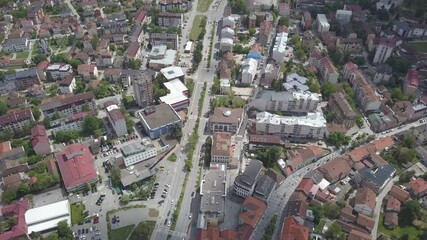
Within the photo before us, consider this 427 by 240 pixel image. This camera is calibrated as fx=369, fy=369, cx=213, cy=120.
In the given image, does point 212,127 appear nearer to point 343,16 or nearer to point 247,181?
point 247,181

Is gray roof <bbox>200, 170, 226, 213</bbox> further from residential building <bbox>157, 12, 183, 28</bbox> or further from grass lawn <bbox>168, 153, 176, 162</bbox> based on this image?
residential building <bbox>157, 12, 183, 28</bbox>

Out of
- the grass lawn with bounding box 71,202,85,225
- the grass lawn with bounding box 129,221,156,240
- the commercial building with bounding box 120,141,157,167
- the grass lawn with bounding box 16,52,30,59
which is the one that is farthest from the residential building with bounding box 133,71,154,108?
the grass lawn with bounding box 16,52,30,59

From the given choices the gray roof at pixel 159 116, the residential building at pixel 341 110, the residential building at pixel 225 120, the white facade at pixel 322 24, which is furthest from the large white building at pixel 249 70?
the white facade at pixel 322 24

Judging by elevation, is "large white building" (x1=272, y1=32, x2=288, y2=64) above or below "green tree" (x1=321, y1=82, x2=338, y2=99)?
above

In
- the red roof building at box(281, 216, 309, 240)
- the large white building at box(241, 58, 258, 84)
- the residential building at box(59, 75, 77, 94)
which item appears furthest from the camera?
the large white building at box(241, 58, 258, 84)

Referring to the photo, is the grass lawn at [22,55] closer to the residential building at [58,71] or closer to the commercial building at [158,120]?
the residential building at [58,71]

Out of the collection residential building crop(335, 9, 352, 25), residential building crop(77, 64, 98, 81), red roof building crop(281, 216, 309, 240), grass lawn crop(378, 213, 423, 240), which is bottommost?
grass lawn crop(378, 213, 423, 240)

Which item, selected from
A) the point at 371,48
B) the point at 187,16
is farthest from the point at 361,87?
the point at 187,16
